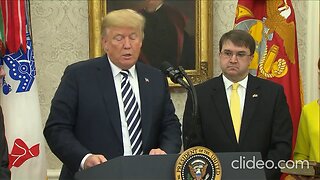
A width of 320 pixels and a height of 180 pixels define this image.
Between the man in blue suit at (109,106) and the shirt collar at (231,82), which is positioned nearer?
the man in blue suit at (109,106)

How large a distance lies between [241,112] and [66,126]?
3.95 ft

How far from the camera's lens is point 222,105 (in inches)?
136

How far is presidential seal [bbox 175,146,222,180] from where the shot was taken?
2.13 meters

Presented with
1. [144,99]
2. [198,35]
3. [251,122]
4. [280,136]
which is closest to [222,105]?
[251,122]

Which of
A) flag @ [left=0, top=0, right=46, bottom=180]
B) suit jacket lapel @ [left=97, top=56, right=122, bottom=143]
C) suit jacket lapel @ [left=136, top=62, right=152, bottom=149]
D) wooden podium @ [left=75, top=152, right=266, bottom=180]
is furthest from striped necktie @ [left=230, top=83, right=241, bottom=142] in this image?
flag @ [left=0, top=0, right=46, bottom=180]

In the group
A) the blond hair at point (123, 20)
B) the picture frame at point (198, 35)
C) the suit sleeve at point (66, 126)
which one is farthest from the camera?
the picture frame at point (198, 35)

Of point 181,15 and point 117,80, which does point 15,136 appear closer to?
point 117,80

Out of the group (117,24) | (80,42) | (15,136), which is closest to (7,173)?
(117,24)

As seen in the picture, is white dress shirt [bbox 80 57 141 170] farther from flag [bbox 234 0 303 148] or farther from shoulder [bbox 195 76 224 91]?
flag [bbox 234 0 303 148]

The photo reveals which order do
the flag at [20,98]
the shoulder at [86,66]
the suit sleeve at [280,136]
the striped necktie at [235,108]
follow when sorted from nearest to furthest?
the shoulder at [86,66] → the suit sleeve at [280,136] → the striped necktie at [235,108] → the flag at [20,98]

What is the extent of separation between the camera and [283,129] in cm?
338

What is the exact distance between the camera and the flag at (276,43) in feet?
14.0

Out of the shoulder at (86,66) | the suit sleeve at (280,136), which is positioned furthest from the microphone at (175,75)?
the suit sleeve at (280,136)

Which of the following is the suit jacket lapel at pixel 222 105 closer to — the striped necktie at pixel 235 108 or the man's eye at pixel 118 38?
the striped necktie at pixel 235 108
